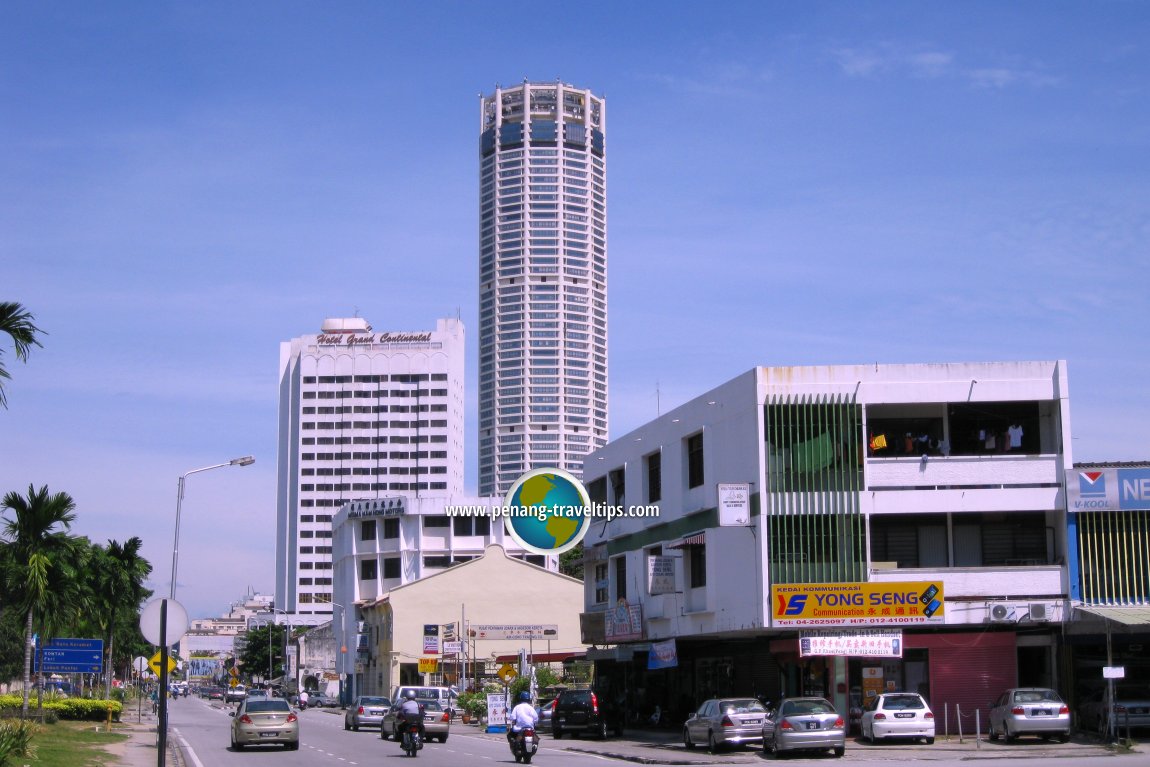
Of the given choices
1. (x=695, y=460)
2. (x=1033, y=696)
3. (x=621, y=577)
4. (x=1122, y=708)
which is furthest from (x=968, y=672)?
(x=621, y=577)

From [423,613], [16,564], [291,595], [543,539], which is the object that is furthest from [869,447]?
[291,595]

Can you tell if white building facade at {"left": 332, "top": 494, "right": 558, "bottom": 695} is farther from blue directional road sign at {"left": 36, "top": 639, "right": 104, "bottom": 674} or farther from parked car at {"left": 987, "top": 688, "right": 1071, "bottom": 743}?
parked car at {"left": 987, "top": 688, "right": 1071, "bottom": 743}

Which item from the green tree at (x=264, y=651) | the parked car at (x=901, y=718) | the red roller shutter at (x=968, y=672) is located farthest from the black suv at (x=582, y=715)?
the green tree at (x=264, y=651)

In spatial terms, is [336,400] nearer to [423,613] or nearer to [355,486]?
[355,486]

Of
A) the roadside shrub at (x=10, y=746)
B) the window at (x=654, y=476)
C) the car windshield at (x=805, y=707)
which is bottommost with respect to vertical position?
the car windshield at (x=805, y=707)

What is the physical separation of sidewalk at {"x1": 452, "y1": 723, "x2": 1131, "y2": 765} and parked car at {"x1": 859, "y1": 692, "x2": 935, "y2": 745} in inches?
14.8

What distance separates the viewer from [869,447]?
39.2 metres

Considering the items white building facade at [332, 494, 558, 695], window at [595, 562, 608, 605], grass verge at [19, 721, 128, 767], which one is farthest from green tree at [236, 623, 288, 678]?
grass verge at [19, 721, 128, 767]

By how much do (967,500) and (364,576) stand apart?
273ft

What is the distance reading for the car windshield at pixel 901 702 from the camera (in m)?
34.4

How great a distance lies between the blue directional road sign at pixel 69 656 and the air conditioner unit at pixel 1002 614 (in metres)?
30.8

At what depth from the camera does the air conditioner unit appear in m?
37.2

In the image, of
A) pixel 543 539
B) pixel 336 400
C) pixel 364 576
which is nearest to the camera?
pixel 543 539

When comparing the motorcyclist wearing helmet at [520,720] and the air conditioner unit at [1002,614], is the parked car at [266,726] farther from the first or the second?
the air conditioner unit at [1002,614]
